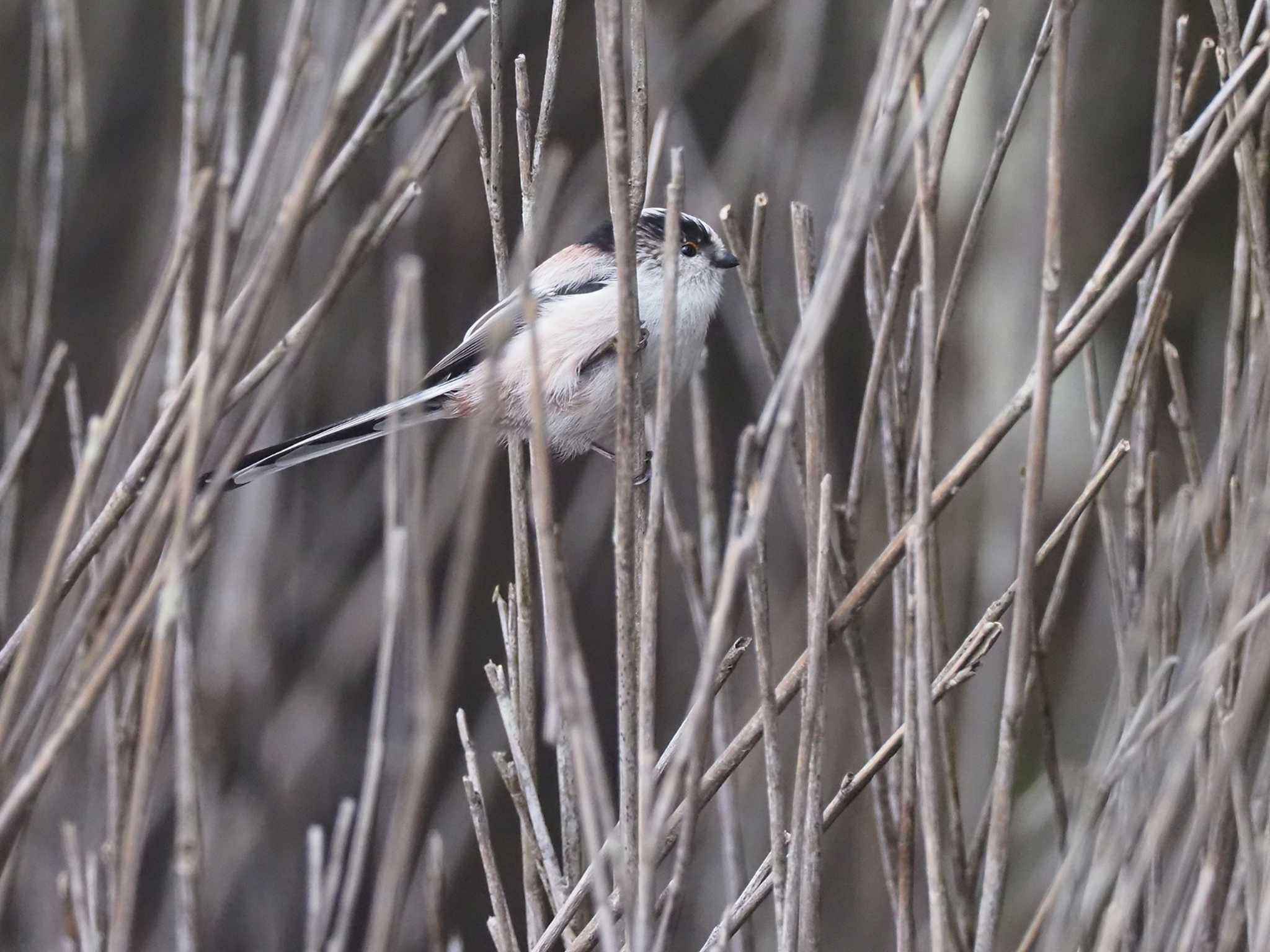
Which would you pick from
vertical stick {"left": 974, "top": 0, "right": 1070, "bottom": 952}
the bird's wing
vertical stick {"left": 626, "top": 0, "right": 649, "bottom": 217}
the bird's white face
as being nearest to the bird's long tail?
the bird's wing

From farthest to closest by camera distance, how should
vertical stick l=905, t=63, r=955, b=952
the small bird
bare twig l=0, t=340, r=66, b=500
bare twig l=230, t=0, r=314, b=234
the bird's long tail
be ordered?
the small bird < the bird's long tail < bare twig l=0, t=340, r=66, b=500 < vertical stick l=905, t=63, r=955, b=952 < bare twig l=230, t=0, r=314, b=234

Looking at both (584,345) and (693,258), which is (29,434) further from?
(693,258)

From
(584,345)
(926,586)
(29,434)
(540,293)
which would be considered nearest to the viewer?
(926,586)

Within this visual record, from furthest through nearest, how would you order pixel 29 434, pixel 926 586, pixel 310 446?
pixel 310 446 < pixel 29 434 < pixel 926 586

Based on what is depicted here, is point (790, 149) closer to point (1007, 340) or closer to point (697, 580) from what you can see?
point (1007, 340)

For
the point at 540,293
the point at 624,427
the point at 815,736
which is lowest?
the point at 815,736

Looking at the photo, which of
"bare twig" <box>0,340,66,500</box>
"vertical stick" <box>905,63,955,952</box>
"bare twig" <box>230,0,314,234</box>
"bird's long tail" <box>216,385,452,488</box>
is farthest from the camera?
"bird's long tail" <box>216,385,452,488</box>

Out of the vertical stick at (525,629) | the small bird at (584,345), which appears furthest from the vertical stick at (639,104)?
the small bird at (584,345)

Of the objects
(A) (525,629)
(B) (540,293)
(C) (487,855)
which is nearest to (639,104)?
(A) (525,629)

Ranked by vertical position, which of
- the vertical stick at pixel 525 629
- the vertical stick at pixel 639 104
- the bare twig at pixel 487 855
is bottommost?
the bare twig at pixel 487 855

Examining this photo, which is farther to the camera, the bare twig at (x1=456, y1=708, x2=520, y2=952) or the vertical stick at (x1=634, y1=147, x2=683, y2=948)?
the bare twig at (x1=456, y1=708, x2=520, y2=952)

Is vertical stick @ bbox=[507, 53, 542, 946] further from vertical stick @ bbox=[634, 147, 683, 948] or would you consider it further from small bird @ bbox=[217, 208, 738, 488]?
small bird @ bbox=[217, 208, 738, 488]

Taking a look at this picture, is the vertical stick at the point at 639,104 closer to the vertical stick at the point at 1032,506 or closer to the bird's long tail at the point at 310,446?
the vertical stick at the point at 1032,506

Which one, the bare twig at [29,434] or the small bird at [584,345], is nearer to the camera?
the bare twig at [29,434]
